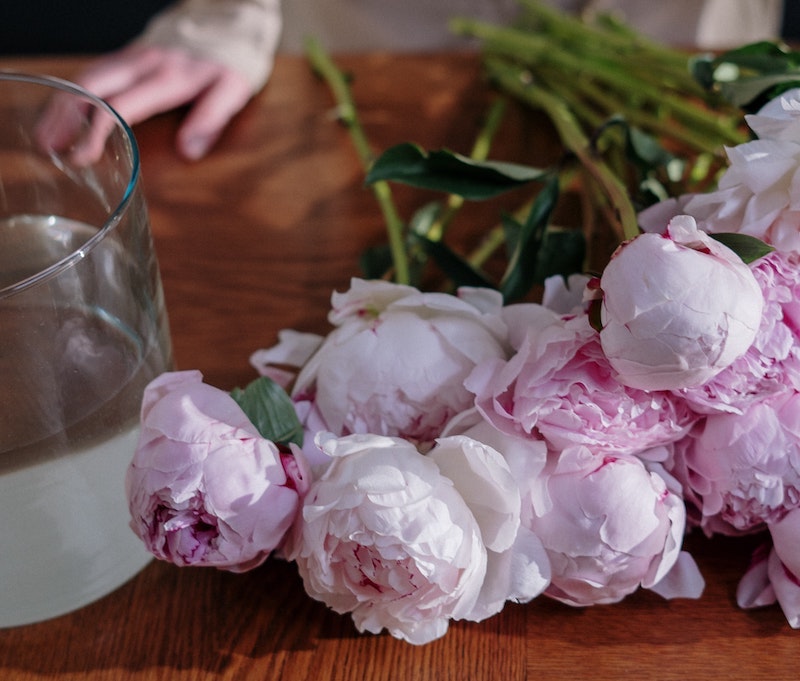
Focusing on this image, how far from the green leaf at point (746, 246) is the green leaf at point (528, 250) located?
10 cm

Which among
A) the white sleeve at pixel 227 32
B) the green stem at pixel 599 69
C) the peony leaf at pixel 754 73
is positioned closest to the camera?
the peony leaf at pixel 754 73

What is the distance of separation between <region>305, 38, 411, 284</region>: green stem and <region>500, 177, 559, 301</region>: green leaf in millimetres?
43

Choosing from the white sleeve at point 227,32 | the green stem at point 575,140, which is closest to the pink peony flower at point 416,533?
the green stem at point 575,140

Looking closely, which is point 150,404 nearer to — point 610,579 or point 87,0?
point 610,579

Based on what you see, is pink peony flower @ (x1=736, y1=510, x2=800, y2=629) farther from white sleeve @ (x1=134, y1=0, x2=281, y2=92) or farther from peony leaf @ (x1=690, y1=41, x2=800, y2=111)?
white sleeve @ (x1=134, y1=0, x2=281, y2=92)

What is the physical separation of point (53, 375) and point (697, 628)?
0.21 metres

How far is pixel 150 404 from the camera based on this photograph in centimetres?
28

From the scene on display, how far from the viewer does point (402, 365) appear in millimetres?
295

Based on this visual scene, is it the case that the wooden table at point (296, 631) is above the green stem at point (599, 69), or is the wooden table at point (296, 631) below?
below

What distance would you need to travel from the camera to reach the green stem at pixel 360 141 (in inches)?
16.5

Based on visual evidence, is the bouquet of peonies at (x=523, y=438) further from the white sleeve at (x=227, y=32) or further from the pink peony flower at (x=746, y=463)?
the white sleeve at (x=227, y=32)

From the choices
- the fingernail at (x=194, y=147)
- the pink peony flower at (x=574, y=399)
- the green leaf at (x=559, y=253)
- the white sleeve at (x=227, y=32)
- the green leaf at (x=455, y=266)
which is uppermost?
the pink peony flower at (x=574, y=399)

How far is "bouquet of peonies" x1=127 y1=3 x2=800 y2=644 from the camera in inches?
A: 10.0

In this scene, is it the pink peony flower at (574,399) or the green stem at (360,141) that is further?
the green stem at (360,141)
